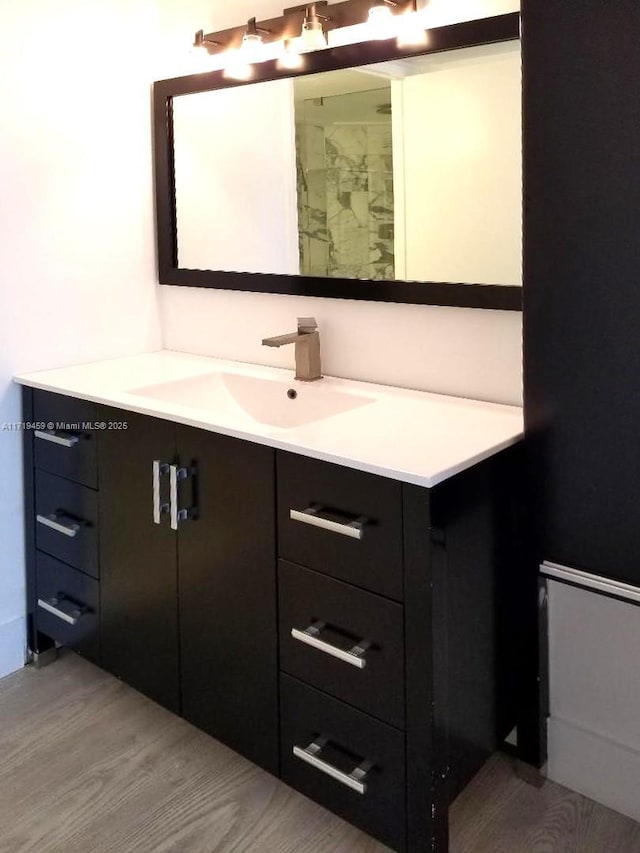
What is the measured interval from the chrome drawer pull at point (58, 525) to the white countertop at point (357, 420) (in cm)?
A: 36

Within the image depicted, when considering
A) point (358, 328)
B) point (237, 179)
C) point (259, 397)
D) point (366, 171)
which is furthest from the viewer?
point (237, 179)

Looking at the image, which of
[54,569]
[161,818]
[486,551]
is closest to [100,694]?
[54,569]

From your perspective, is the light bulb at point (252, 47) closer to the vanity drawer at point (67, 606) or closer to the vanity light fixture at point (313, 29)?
the vanity light fixture at point (313, 29)

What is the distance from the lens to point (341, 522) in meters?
1.55

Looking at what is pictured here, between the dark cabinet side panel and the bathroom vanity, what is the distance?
12 centimetres

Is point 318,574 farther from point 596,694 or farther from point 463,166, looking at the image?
point 463,166

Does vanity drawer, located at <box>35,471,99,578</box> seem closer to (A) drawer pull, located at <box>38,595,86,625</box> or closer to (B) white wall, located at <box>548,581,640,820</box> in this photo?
(A) drawer pull, located at <box>38,595,86,625</box>

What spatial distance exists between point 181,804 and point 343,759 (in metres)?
0.42

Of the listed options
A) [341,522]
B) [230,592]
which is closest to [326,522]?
[341,522]

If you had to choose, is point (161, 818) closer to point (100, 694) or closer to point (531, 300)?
point (100, 694)

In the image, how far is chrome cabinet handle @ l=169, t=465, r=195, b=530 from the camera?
1.85 meters

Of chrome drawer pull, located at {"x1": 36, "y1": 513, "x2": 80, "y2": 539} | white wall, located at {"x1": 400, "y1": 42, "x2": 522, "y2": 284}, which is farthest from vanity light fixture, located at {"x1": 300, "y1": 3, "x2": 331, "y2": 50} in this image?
chrome drawer pull, located at {"x1": 36, "y1": 513, "x2": 80, "y2": 539}

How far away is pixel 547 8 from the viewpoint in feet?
4.84

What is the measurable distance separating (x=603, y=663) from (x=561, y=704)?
0.51ft
